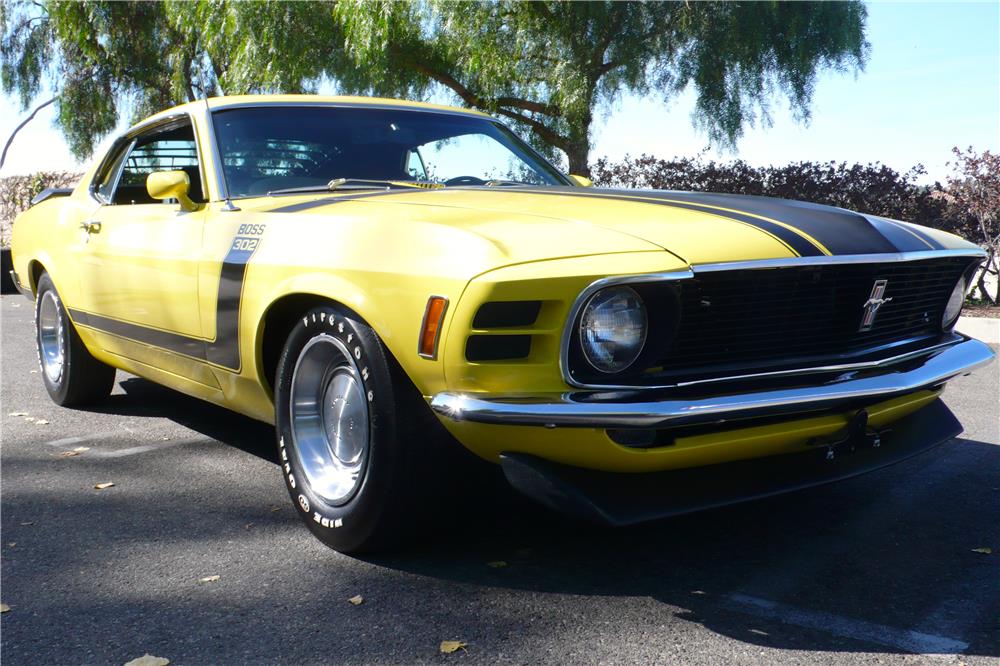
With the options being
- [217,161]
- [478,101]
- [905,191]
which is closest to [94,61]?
[478,101]

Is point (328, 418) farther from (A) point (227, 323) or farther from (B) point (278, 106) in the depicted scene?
(B) point (278, 106)

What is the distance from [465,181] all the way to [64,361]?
8.58 ft

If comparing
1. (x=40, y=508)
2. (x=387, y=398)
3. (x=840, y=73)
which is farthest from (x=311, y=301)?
(x=840, y=73)

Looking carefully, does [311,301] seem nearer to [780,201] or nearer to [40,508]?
[40,508]

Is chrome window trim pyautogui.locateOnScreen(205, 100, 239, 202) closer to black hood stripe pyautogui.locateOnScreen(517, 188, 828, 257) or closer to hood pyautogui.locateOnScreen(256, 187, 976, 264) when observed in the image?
hood pyautogui.locateOnScreen(256, 187, 976, 264)

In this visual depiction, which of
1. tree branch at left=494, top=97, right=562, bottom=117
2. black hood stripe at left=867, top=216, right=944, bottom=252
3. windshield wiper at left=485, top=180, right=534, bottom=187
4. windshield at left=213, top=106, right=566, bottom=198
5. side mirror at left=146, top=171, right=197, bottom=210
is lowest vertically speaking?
black hood stripe at left=867, top=216, right=944, bottom=252

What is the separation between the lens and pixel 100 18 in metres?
19.4

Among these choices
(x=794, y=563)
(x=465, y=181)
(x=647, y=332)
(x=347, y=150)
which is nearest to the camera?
(x=647, y=332)

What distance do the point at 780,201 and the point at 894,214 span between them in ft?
30.0

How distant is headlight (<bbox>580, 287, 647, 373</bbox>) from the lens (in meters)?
2.53

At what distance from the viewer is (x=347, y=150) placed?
3.96m

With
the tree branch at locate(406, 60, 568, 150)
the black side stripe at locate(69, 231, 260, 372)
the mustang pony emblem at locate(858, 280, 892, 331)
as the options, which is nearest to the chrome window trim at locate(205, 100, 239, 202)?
the black side stripe at locate(69, 231, 260, 372)

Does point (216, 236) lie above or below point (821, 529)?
above

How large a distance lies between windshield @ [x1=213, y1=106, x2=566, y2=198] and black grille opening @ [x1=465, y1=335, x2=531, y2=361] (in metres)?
1.46
